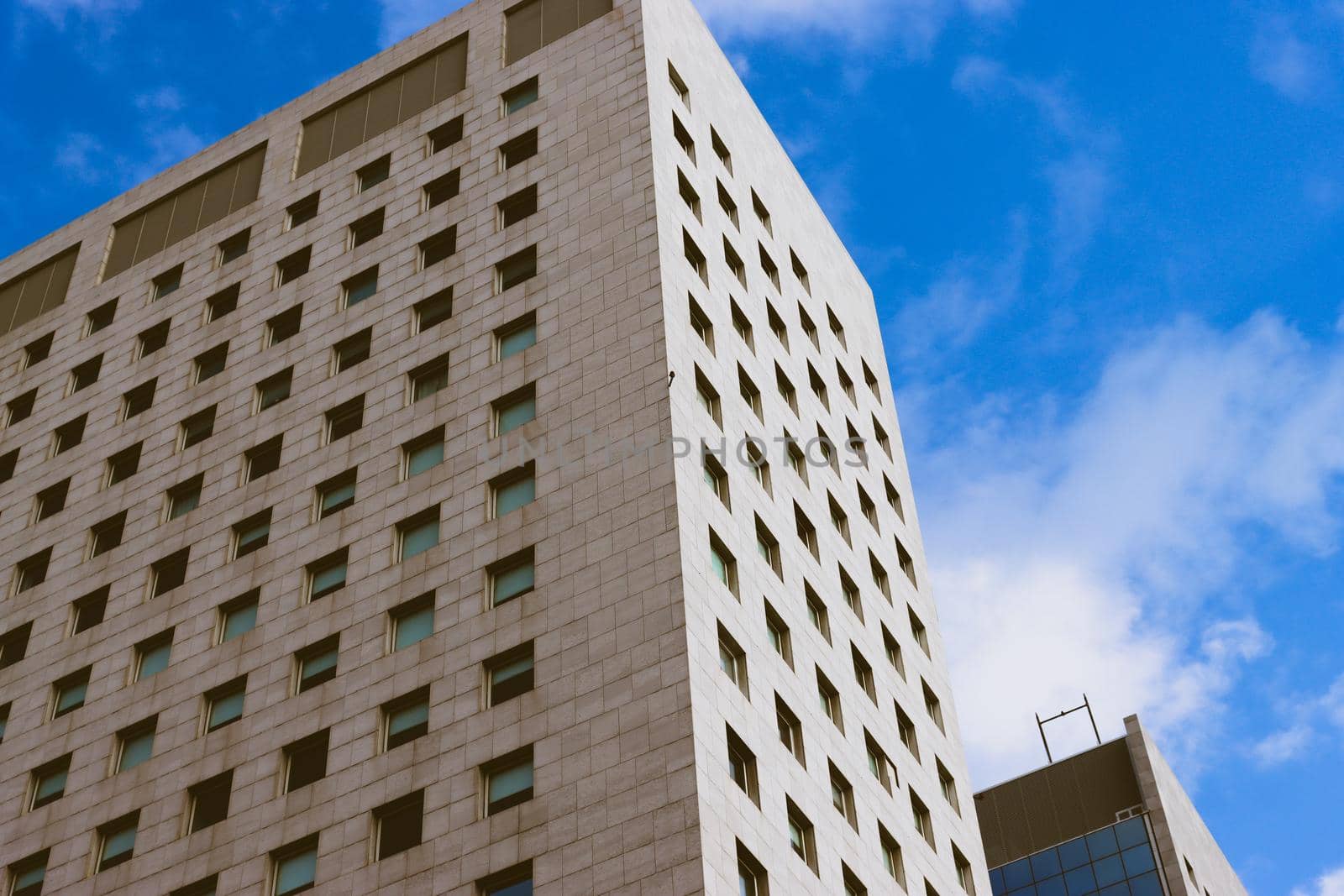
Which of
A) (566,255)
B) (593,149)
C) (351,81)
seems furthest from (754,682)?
(351,81)

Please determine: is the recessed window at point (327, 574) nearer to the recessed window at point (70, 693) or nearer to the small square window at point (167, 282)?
the recessed window at point (70, 693)

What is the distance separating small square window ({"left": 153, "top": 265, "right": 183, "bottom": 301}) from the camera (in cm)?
6084

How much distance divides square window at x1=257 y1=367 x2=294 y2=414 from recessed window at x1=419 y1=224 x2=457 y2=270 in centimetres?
516

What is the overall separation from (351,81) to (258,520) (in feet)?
68.8

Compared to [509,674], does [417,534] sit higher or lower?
higher

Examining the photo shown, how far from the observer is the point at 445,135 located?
191 feet

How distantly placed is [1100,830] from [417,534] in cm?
4197

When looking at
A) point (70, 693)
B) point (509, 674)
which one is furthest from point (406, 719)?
point (70, 693)

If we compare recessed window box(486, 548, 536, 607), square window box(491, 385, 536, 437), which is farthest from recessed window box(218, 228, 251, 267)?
recessed window box(486, 548, 536, 607)

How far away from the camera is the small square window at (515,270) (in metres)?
50.5

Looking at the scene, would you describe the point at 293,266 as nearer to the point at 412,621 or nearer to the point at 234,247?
the point at 234,247

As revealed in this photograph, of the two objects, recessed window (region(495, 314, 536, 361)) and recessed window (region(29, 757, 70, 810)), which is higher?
recessed window (region(495, 314, 536, 361))

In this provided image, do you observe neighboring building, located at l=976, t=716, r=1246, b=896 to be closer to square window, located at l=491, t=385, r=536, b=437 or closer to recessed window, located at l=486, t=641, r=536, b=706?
square window, located at l=491, t=385, r=536, b=437

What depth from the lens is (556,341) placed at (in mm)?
46969
